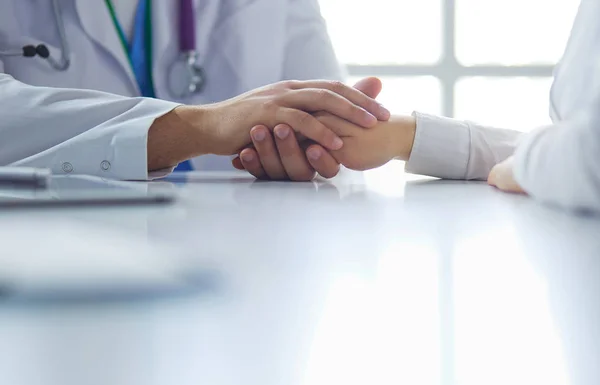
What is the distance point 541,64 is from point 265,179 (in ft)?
7.32

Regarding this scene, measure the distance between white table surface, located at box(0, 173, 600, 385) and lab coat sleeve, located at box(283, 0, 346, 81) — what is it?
0.99m

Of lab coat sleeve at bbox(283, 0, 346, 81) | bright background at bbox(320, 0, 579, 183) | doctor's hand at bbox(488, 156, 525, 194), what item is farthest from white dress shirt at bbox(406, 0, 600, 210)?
bright background at bbox(320, 0, 579, 183)

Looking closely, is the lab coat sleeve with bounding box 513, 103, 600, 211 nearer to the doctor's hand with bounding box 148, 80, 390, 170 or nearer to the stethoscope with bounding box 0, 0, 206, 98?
the doctor's hand with bounding box 148, 80, 390, 170

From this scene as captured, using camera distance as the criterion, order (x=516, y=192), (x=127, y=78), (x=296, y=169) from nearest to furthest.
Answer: (x=516, y=192) < (x=296, y=169) < (x=127, y=78)

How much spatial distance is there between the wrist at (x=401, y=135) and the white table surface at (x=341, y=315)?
0.50 meters

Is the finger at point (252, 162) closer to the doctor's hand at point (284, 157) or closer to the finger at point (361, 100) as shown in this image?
the doctor's hand at point (284, 157)

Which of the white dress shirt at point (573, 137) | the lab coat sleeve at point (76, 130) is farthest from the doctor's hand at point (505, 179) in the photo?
the lab coat sleeve at point (76, 130)

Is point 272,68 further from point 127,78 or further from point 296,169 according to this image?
point 296,169

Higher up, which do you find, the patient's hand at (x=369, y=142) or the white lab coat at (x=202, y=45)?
the white lab coat at (x=202, y=45)

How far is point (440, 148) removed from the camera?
1027mm

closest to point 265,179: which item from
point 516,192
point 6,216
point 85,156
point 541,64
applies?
point 85,156

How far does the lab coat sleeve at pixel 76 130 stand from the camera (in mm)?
1009

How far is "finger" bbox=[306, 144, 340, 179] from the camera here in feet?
3.16

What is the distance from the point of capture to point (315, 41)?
1.47 metres
